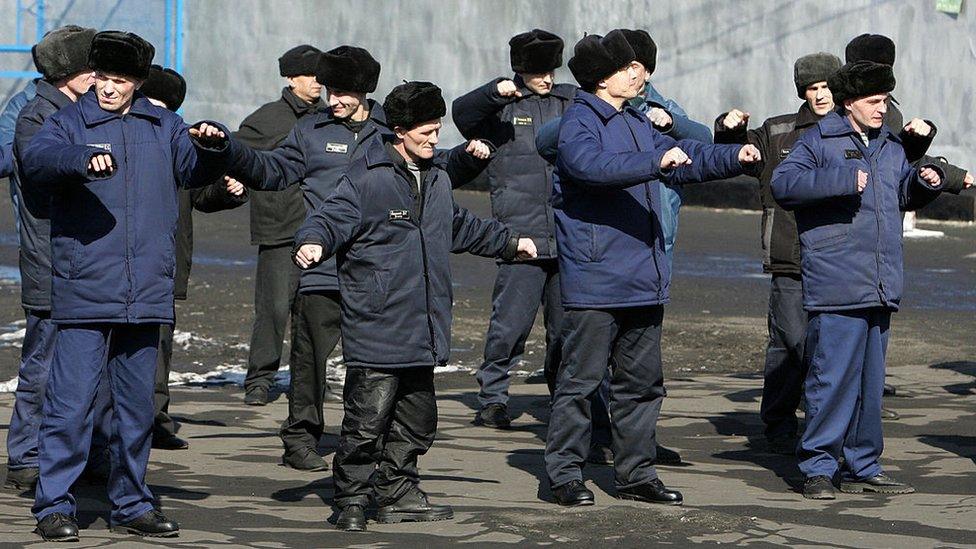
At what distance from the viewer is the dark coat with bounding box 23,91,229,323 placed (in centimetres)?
672

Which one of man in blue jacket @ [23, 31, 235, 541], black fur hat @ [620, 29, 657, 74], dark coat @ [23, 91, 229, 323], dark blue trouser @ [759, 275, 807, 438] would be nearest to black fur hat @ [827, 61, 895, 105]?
black fur hat @ [620, 29, 657, 74]

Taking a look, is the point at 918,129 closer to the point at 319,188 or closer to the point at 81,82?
the point at 319,188

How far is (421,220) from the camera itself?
729cm

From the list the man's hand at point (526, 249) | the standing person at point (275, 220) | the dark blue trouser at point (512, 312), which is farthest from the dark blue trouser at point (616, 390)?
the standing person at point (275, 220)

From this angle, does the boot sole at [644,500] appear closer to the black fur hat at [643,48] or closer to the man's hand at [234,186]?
the black fur hat at [643,48]

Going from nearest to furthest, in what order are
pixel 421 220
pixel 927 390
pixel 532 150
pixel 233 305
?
pixel 421 220 < pixel 532 150 < pixel 927 390 < pixel 233 305

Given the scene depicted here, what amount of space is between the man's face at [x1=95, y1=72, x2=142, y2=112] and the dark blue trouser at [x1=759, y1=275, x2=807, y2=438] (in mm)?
3656

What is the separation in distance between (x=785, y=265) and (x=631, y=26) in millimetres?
14783

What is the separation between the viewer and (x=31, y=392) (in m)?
7.93

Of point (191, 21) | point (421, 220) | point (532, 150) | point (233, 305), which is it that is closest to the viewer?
point (421, 220)

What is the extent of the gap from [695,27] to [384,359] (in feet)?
54.4

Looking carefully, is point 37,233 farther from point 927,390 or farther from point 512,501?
point 927,390

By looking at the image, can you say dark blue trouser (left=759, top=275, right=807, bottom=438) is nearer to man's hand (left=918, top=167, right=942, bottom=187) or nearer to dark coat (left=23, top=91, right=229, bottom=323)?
man's hand (left=918, top=167, right=942, bottom=187)

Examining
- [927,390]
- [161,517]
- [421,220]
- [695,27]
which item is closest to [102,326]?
[161,517]
